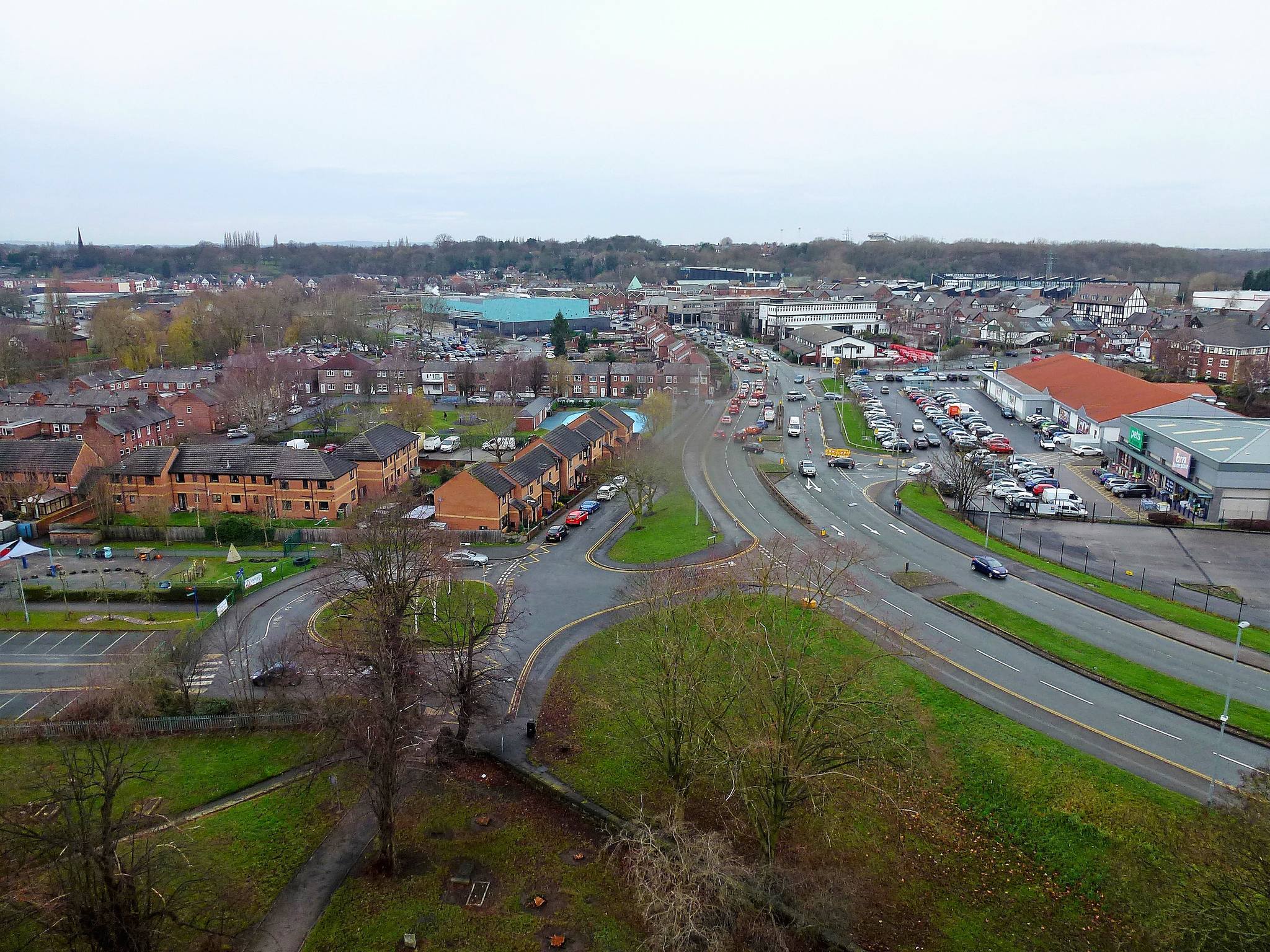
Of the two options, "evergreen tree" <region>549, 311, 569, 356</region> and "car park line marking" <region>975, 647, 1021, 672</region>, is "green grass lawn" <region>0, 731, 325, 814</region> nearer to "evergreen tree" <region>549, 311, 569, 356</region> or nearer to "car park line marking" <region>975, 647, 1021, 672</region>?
"car park line marking" <region>975, 647, 1021, 672</region>

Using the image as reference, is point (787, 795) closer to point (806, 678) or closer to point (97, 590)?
point (806, 678)

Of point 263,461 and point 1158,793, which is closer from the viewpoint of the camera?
point 1158,793

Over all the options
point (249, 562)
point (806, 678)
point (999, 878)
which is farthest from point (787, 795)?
point (249, 562)

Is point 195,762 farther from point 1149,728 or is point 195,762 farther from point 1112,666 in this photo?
point 1112,666

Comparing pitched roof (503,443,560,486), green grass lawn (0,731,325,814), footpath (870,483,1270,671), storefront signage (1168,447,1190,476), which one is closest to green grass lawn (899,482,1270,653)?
footpath (870,483,1270,671)

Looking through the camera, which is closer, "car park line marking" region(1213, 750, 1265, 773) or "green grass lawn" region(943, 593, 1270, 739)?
"car park line marking" region(1213, 750, 1265, 773)

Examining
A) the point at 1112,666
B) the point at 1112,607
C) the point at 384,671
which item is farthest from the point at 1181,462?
the point at 384,671
